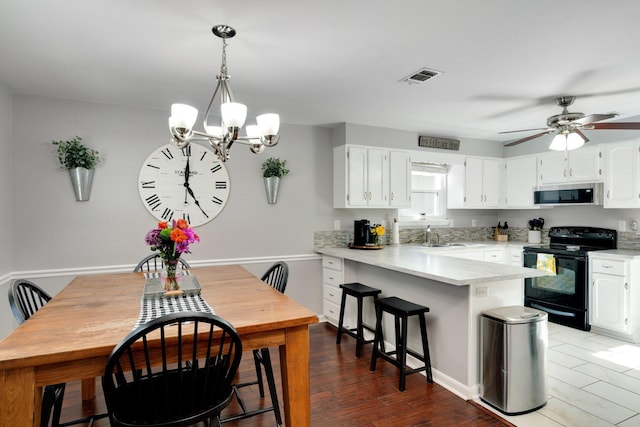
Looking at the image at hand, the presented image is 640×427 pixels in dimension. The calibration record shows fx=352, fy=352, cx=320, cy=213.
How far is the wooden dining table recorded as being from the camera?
130cm

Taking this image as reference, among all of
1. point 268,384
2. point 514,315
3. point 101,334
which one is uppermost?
point 101,334

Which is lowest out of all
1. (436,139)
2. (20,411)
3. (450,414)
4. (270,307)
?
(450,414)

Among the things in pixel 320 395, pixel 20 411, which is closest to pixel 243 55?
pixel 20 411

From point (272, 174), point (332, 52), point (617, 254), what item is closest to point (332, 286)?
point (272, 174)

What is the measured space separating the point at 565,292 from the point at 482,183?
1.78 meters

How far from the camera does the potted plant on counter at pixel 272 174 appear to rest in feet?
12.9

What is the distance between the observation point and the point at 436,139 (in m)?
4.79

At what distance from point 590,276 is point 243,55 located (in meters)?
4.15

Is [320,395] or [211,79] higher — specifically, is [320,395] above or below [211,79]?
below

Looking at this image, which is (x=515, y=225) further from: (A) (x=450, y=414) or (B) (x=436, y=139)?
(A) (x=450, y=414)

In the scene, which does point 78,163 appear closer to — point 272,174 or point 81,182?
point 81,182

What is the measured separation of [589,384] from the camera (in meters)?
2.70

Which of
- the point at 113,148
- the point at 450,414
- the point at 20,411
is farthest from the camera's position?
the point at 113,148

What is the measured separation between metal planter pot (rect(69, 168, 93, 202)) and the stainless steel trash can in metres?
3.53
